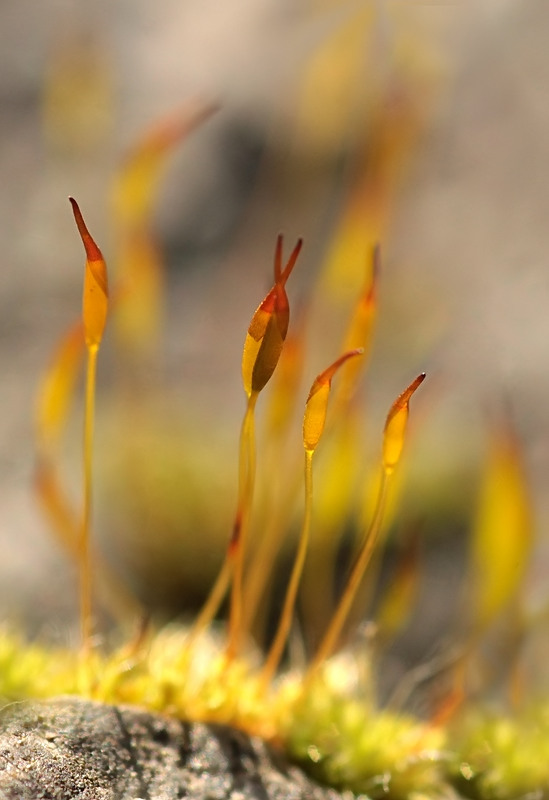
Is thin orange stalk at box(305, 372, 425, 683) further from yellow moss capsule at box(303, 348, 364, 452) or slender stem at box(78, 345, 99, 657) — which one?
slender stem at box(78, 345, 99, 657)

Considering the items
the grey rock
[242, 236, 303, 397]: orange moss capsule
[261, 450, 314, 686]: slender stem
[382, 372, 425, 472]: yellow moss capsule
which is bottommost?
the grey rock

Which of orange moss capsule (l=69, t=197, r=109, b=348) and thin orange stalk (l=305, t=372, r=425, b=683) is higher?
orange moss capsule (l=69, t=197, r=109, b=348)

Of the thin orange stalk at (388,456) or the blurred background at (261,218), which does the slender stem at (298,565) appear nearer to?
the thin orange stalk at (388,456)

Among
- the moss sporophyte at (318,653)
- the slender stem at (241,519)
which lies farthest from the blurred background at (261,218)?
the slender stem at (241,519)

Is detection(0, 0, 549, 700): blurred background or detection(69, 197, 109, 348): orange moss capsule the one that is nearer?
detection(69, 197, 109, 348): orange moss capsule

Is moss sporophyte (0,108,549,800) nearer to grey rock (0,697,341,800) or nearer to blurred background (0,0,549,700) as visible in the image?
grey rock (0,697,341,800)

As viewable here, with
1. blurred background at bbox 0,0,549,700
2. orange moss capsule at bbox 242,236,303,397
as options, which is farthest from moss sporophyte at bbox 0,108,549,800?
blurred background at bbox 0,0,549,700

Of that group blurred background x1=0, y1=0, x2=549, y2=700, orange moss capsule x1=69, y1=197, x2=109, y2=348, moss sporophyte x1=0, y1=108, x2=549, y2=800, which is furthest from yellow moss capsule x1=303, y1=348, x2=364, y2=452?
blurred background x1=0, y1=0, x2=549, y2=700

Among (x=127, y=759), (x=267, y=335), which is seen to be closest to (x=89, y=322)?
(x=267, y=335)
